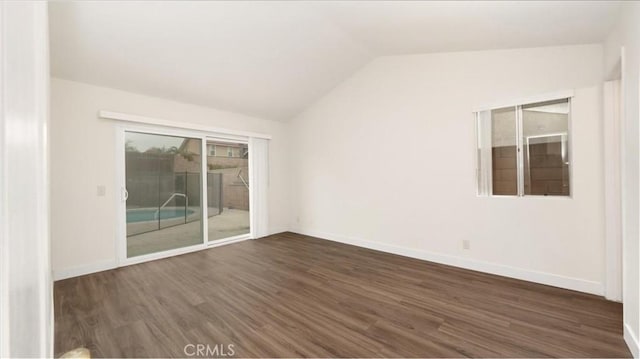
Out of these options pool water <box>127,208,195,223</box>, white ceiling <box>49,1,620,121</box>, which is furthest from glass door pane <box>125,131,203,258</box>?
white ceiling <box>49,1,620,121</box>

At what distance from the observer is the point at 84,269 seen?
10.5 ft

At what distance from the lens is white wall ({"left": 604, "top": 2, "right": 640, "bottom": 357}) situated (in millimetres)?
1685

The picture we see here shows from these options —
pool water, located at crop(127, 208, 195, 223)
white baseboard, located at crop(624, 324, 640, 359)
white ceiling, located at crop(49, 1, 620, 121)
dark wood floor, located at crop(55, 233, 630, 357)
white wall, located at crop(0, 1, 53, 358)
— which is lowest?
dark wood floor, located at crop(55, 233, 630, 357)

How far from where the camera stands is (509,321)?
7.09ft

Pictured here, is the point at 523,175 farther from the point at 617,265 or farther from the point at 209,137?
the point at 209,137

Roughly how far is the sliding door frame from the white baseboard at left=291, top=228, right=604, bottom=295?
264 cm

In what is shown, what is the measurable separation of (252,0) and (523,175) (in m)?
3.64

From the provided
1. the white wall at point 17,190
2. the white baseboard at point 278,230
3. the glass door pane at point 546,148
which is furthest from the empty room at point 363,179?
the white wall at point 17,190

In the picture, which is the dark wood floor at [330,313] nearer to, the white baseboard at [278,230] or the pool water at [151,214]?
the pool water at [151,214]

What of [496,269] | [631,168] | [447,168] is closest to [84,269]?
[447,168]

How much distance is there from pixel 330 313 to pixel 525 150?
2955 mm

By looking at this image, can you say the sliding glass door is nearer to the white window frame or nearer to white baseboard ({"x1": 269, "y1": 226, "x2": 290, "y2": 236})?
white baseboard ({"x1": 269, "y1": 226, "x2": 290, "y2": 236})

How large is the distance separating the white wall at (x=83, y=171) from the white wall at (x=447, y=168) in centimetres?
324

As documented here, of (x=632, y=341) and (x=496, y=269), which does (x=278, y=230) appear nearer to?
(x=496, y=269)
